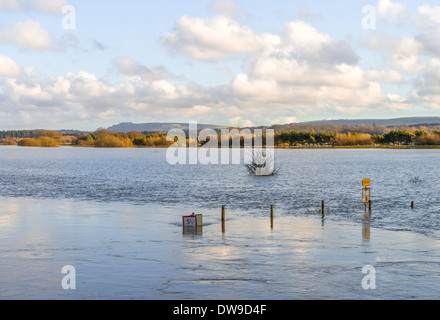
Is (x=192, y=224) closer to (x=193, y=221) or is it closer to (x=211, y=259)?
(x=193, y=221)

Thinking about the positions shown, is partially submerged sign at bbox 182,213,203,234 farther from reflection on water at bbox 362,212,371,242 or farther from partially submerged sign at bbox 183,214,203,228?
reflection on water at bbox 362,212,371,242

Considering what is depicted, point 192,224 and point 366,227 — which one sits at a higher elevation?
point 192,224

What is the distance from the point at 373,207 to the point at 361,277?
90.4 feet

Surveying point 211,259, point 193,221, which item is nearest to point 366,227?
point 193,221

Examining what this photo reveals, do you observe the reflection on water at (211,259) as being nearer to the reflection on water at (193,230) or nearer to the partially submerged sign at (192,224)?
the reflection on water at (193,230)

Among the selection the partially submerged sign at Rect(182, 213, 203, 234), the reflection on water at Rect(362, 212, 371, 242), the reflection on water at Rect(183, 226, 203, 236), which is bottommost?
the reflection on water at Rect(362, 212, 371, 242)

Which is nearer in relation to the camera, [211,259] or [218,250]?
[211,259]

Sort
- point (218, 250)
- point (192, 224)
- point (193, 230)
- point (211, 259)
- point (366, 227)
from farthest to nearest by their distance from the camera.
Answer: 1. point (366, 227)
2. point (192, 224)
3. point (193, 230)
4. point (218, 250)
5. point (211, 259)

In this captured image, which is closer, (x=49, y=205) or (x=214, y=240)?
(x=214, y=240)

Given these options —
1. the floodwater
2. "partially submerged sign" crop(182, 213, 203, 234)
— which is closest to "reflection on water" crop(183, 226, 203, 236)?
"partially submerged sign" crop(182, 213, 203, 234)

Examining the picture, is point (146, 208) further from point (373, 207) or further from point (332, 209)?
point (373, 207)

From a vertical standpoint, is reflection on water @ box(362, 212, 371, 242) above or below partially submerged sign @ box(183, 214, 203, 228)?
below
